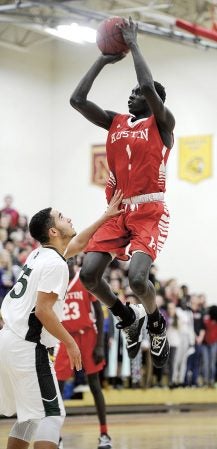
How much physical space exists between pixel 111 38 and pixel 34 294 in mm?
2103

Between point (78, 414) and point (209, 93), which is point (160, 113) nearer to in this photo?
point (78, 414)

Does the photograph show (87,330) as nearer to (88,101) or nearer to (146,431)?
(146,431)

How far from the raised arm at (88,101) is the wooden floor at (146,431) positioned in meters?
3.77

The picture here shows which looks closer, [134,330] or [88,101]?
[88,101]

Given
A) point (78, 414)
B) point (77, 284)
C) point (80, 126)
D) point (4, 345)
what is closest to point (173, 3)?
point (80, 126)

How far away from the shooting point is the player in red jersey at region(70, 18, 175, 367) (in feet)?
22.4

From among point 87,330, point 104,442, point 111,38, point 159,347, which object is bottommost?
point 104,442

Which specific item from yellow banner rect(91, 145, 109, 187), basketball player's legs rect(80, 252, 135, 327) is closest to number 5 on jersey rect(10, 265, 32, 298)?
basketball player's legs rect(80, 252, 135, 327)

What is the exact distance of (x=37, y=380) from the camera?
584 cm

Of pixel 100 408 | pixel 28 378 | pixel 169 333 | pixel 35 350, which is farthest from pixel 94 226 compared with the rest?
pixel 169 333

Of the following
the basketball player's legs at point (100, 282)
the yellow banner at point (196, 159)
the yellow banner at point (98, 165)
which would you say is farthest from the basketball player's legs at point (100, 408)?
the yellow banner at point (98, 165)

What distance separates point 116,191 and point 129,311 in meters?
1.04

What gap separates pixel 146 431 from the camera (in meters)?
11.5

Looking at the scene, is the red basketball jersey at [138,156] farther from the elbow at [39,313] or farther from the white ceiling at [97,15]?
the white ceiling at [97,15]
